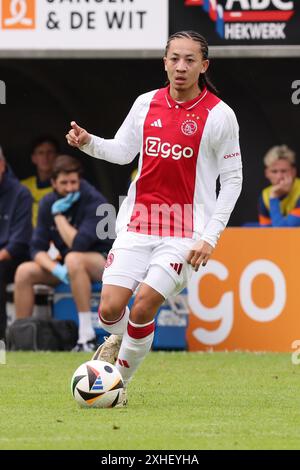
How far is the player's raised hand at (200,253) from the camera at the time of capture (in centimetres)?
766

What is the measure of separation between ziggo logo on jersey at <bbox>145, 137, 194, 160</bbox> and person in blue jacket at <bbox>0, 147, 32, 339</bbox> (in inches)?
207

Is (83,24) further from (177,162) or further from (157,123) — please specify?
(177,162)

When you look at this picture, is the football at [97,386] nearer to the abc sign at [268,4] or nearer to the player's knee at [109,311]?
the player's knee at [109,311]

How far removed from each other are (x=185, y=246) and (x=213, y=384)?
1.91 metres

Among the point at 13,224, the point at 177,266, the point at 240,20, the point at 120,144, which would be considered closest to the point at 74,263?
the point at 13,224

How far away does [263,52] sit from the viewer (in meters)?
12.7

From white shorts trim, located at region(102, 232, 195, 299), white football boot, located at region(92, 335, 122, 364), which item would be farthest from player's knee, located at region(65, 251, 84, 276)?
white shorts trim, located at region(102, 232, 195, 299)

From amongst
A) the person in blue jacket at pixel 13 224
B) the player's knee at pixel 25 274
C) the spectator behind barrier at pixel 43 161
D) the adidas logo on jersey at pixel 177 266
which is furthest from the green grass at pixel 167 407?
the spectator behind barrier at pixel 43 161

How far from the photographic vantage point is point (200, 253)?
7660 mm

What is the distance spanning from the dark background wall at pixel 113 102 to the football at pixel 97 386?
28.1 feet

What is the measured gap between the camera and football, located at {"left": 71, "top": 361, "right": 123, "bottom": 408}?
7527mm

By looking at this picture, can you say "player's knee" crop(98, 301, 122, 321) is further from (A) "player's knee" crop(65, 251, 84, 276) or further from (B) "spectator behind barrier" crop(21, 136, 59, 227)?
(B) "spectator behind barrier" crop(21, 136, 59, 227)

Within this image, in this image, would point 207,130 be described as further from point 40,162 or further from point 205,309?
point 40,162
